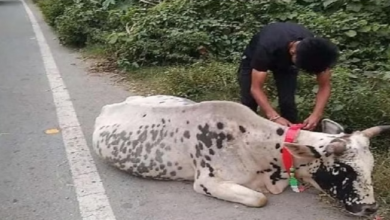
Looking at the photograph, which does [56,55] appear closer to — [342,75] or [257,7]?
[257,7]

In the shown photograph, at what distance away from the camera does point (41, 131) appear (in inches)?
248

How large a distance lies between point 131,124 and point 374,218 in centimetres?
211

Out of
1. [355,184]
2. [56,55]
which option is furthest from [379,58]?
[56,55]

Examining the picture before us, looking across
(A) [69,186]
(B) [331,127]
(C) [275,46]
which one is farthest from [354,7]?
(A) [69,186]

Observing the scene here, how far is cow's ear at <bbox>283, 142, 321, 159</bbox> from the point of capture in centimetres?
412

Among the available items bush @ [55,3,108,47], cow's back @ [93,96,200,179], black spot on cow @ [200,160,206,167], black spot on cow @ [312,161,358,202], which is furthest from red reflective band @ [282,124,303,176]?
bush @ [55,3,108,47]

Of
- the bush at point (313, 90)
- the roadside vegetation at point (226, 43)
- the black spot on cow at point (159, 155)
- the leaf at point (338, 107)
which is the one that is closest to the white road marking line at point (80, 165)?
the black spot on cow at point (159, 155)

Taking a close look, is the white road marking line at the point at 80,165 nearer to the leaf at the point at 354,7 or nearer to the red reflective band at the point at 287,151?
the red reflective band at the point at 287,151

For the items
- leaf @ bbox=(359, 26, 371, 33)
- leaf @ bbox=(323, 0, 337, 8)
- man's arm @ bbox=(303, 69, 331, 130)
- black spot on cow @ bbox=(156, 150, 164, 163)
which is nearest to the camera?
man's arm @ bbox=(303, 69, 331, 130)

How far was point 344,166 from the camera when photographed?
161 inches

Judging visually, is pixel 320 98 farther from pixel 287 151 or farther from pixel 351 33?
pixel 351 33

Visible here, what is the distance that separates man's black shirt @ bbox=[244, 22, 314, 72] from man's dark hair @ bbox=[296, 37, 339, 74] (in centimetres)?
30

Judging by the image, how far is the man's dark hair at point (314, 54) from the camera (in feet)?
14.3

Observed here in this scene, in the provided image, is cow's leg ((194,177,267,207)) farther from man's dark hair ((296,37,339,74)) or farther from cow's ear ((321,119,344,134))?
man's dark hair ((296,37,339,74))
